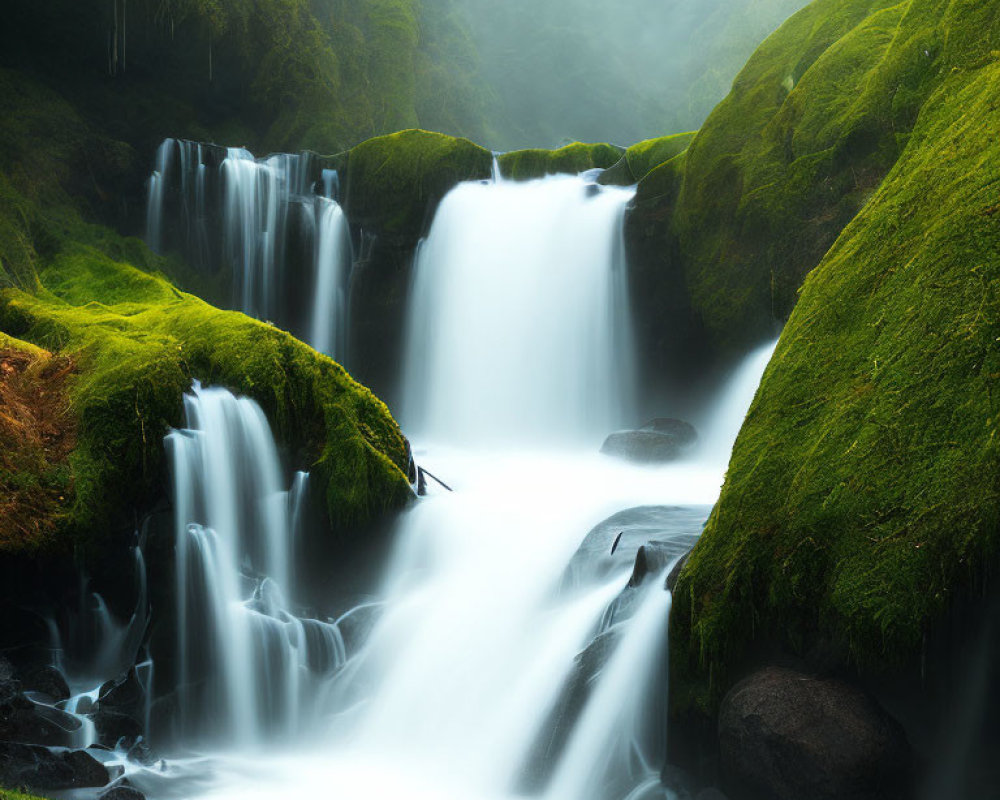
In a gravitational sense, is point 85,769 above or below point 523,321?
below

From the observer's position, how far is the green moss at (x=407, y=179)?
14.6 m

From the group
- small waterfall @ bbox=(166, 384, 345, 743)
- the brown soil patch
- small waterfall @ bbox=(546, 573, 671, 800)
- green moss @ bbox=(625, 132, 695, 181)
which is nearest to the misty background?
green moss @ bbox=(625, 132, 695, 181)

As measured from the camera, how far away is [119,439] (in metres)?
6.44

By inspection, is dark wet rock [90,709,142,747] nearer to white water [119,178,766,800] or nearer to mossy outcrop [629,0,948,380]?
white water [119,178,766,800]

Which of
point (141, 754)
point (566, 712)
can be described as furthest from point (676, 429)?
point (141, 754)

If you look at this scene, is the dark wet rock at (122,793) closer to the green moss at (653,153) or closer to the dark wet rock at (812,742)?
the dark wet rock at (812,742)

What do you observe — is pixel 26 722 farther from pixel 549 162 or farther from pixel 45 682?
pixel 549 162

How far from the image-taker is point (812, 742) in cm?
387

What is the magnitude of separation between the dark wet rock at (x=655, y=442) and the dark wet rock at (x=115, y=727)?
6517mm

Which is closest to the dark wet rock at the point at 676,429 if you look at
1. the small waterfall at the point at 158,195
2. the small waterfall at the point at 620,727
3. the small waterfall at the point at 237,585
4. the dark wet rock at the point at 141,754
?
the small waterfall at the point at 237,585

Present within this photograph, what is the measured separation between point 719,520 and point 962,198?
7.16 ft

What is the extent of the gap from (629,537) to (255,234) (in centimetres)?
968

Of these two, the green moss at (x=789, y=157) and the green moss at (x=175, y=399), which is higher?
the green moss at (x=789, y=157)

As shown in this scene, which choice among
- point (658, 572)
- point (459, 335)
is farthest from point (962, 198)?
point (459, 335)
